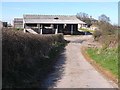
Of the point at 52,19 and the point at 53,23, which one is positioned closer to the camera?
the point at 53,23

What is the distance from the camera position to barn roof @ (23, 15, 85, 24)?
76.3 metres

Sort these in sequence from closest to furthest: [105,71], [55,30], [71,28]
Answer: [105,71] → [55,30] → [71,28]

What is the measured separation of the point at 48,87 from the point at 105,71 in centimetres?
638

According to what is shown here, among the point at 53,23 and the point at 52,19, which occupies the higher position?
the point at 52,19

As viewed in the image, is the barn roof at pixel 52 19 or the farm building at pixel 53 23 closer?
the farm building at pixel 53 23

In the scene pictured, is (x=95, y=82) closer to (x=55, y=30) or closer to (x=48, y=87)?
(x=48, y=87)

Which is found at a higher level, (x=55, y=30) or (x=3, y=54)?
(x=3, y=54)

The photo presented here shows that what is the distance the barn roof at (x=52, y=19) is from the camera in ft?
250

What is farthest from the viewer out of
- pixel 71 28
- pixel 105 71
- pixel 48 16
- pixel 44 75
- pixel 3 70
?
pixel 48 16

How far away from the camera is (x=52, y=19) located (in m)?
79.7

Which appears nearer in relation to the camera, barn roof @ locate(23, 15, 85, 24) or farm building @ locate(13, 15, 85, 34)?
farm building @ locate(13, 15, 85, 34)

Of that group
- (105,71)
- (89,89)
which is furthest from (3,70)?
(105,71)

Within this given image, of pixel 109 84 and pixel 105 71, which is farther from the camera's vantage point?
pixel 105 71

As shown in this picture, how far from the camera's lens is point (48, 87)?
13219 mm
